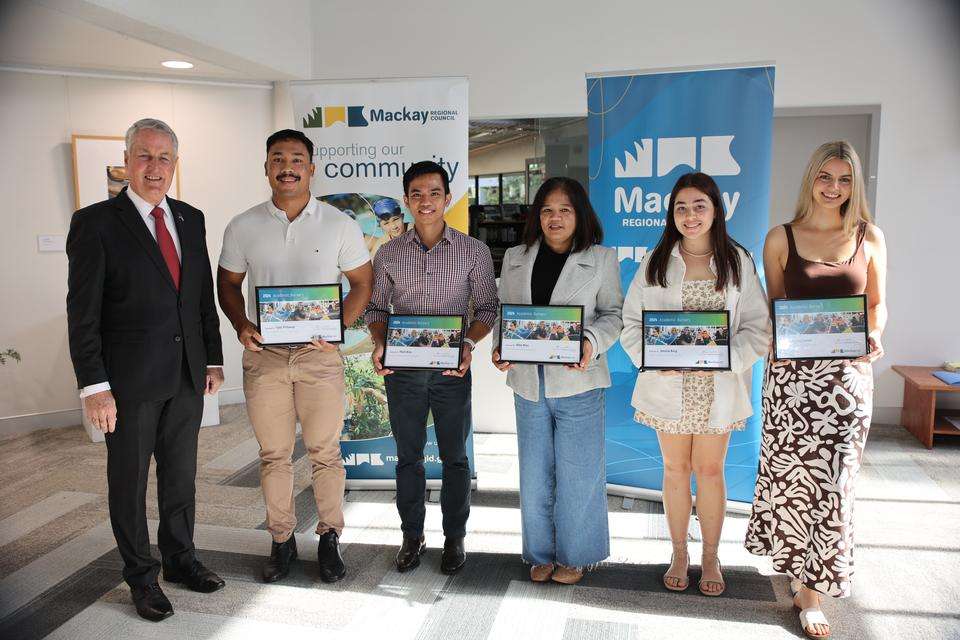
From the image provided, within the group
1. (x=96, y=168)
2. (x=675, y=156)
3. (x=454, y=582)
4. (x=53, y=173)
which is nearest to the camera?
(x=454, y=582)

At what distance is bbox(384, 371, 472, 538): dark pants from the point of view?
2.96 metres

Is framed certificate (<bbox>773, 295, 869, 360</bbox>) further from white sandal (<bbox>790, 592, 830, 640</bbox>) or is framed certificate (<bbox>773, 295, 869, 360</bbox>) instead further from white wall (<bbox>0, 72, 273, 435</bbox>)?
white wall (<bbox>0, 72, 273, 435</bbox>)

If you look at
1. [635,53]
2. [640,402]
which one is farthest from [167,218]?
[635,53]

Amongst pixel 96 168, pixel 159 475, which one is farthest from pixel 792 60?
pixel 96 168

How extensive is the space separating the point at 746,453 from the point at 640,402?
1154mm

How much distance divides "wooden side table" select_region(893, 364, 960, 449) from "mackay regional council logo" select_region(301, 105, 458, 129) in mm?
3541

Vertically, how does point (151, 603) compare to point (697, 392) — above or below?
below

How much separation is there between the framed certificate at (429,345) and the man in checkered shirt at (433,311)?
0.17 feet

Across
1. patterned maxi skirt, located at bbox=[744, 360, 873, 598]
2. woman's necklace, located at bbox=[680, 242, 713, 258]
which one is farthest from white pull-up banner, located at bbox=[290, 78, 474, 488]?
patterned maxi skirt, located at bbox=[744, 360, 873, 598]

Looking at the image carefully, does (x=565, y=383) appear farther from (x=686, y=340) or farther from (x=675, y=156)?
(x=675, y=156)

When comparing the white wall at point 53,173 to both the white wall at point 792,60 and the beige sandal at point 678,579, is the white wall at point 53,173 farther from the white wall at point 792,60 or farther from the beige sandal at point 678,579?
the beige sandal at point 678,579

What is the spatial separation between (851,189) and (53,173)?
5289mm

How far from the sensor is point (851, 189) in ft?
8.24

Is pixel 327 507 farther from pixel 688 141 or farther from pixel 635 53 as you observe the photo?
pixel 635 53
